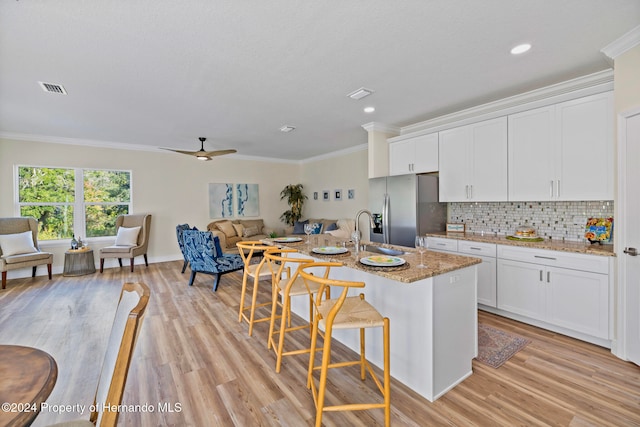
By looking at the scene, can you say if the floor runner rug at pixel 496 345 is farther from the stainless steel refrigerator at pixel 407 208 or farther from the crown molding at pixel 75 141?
the crown molding at pixel 75 141

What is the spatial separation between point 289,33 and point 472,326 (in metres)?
2.66

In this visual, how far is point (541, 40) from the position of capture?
89.0 inches

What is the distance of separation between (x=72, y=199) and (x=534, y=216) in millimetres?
7822

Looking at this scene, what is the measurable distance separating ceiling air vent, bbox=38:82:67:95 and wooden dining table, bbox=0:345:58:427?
310 cm

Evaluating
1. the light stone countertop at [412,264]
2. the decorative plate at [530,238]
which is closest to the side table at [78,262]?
the light stone countertop at [412,264]

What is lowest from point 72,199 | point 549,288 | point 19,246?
point 549,288

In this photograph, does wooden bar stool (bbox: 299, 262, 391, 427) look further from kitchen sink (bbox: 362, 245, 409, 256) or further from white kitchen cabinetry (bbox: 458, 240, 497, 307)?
white kitchen cabinetry (bbox: 458, 240, 497, 307)

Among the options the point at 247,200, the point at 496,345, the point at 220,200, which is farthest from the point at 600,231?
the point at 220,200

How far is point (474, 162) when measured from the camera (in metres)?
3.66

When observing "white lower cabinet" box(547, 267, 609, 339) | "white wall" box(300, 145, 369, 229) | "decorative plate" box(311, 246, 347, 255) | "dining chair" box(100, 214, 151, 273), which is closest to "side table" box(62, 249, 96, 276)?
"dining chair" box(100, 214, 151, 273)

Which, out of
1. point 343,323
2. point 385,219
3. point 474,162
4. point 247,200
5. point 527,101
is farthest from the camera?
point 247,200

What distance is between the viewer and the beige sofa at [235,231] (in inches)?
250

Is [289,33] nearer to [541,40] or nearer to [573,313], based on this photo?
[541,40]

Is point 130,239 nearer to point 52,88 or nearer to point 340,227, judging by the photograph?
point 52,88
